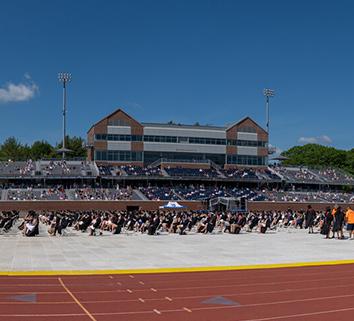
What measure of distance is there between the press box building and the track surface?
2512 inches

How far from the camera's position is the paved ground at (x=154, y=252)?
17234 millimetres

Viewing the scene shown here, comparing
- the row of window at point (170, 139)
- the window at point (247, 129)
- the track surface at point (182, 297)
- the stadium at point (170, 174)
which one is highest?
the window at point (247, 129)

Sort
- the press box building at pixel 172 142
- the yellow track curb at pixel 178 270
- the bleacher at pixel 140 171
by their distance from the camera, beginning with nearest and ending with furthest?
the yellow track curb at pixel 178 270, the bleacher at pixel 140 171, the press box building at pixel 172 142

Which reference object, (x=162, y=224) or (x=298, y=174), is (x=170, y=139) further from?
(x=162, y=224)

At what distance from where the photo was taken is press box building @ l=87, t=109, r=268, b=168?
3091 inches

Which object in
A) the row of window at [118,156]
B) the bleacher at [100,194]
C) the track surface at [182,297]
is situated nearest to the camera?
the track surface at [182,297]

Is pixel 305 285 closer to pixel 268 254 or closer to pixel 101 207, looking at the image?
pixel 268 254

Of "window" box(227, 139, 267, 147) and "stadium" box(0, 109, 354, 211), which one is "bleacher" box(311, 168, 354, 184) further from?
"window" box(227, 139, 267, 147)

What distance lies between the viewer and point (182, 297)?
1165 centimetres

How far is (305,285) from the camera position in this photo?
13.6 metres

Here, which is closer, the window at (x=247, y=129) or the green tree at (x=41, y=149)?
the window at (x=247, y=129)

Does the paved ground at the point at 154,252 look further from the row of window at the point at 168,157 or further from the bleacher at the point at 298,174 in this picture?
the bleacher at the point at 298,174

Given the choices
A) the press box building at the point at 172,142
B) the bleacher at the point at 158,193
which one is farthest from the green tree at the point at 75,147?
the bleacher at the point at 158,193

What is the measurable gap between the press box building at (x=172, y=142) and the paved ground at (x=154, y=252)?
50.9 m
